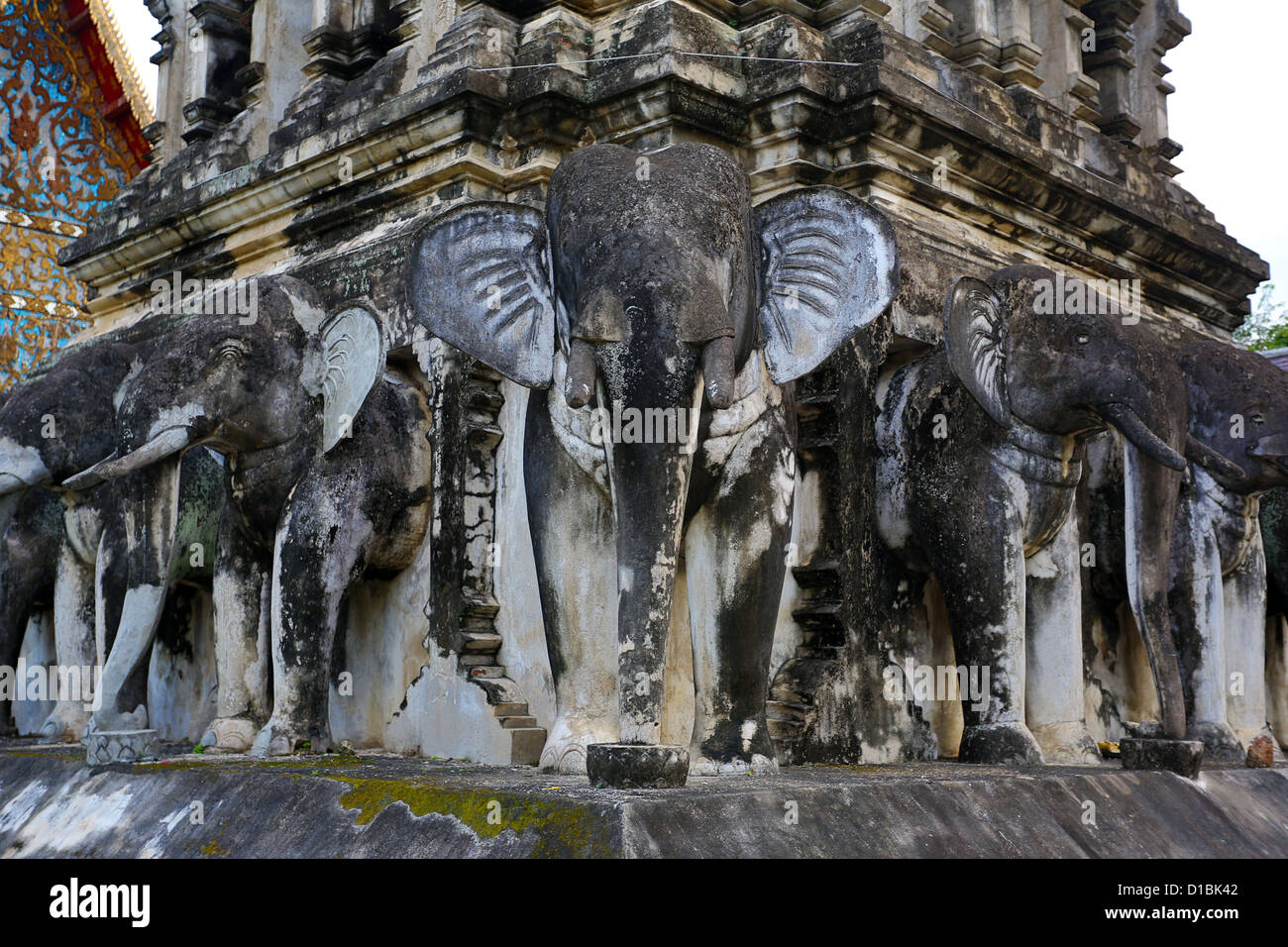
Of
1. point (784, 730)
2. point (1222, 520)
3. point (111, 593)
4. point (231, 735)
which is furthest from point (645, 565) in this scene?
point (1222, 520)

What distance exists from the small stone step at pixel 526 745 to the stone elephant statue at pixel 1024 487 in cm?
162

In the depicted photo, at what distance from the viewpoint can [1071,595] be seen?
6465 mm

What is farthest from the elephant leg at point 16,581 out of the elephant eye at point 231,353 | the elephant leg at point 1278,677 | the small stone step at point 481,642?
the elephant leg at point 1278,677


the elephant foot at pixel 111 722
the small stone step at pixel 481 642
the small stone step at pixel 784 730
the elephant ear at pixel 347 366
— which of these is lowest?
the small stone step at pixel 784 730

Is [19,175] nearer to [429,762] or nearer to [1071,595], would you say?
[429,762]

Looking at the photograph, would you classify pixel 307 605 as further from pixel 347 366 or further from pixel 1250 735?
pixel 1250 735

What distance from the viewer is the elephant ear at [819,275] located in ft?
17.3

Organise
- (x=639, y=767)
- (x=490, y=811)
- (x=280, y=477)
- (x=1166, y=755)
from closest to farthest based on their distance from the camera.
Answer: (x=490, y=811) < (x=639, y=767) < (x=1166, y=755) < (x=280, y=477)

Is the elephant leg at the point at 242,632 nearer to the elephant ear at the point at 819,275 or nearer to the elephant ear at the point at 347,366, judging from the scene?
the elephant ear at the point at 347,366

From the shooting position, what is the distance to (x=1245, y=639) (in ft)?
24.2

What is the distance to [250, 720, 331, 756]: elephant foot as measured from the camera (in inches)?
238

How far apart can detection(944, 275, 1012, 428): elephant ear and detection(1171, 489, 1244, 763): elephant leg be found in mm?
1248

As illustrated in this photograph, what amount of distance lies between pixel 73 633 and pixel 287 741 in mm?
1804

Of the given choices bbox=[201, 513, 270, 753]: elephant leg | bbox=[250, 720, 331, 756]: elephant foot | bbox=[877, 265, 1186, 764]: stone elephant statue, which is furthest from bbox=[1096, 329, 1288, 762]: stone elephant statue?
bbox=[201, 513, 270, 753]: elephant leg
